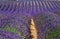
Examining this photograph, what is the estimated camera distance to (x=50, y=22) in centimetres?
81

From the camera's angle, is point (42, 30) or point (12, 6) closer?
point (42, 30)

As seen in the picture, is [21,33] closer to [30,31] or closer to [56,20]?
[30,31]

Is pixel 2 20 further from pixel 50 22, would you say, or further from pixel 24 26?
pixel 50 22

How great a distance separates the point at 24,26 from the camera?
80 cm

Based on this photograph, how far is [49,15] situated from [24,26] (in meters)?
0.16

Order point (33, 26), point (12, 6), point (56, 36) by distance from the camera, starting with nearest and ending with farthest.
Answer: point (56, 36), point (33, 26), point (12, 6)

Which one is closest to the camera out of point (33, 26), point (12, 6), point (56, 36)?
point (56, 36)

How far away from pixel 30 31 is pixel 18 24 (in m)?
0.06

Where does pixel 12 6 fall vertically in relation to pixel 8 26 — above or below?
above

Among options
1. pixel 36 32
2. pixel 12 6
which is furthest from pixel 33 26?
pixel 12 6

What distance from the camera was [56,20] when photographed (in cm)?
82

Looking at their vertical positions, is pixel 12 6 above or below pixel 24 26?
above

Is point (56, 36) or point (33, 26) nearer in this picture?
point (56, 36)

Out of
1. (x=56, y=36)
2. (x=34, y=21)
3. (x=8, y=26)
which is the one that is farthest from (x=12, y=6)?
(x=56, y=36)
